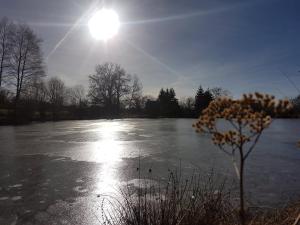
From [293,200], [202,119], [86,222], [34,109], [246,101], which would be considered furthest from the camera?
[34,109]

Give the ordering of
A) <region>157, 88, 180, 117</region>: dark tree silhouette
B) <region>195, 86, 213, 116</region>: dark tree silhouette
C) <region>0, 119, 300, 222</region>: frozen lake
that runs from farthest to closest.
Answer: <region>157, 88, 180, 117</region>: dark tree silhouette
<region>195, 86, 213, 116</region>: dark tree silhouette
<region>0, 119, 300, 222</region>: frozen lake

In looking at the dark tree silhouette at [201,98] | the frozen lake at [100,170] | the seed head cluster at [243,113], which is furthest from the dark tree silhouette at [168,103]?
the seed head cluster at [243,113]

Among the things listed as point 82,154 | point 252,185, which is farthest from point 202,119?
point 82,154

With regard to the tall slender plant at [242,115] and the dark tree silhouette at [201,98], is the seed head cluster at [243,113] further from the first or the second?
the dark tree silhouette at [201,98]

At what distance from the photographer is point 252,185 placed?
247 inches

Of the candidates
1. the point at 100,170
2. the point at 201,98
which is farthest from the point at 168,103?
the point at 100,170

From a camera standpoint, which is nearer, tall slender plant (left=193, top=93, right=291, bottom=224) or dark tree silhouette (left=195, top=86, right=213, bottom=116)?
tall slender plant (left=193, top=93, right=291, bottom=224)

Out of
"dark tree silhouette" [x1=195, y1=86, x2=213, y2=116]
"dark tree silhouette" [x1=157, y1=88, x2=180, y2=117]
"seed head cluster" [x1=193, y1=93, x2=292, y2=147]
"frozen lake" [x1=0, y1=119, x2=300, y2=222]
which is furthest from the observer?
"dark tree silhouette" [x1=157, y1=88, x2=180, y2=117]

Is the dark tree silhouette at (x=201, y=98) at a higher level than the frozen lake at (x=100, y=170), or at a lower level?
higher

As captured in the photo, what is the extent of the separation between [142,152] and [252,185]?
5.11 meters

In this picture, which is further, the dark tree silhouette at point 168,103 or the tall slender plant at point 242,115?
the dark tree silhouette at point 168,103

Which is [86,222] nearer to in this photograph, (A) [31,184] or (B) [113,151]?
(A) [31,184]

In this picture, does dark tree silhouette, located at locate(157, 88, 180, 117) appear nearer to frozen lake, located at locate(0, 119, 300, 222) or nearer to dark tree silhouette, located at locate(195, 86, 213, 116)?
dark tree silhouette, located at locate(195, 86, 213, 116)

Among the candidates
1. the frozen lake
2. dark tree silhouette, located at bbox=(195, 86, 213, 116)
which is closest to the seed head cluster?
the frozen lake
